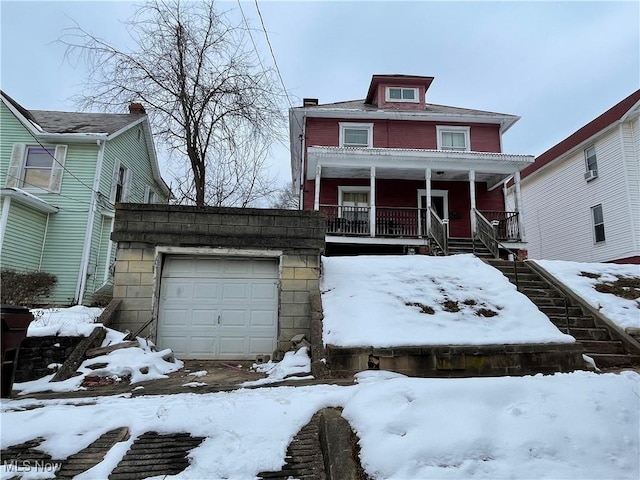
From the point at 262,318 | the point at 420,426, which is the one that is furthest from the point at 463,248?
the point at 420,426

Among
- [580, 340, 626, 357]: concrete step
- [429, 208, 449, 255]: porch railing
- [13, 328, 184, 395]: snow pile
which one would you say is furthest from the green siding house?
[580, 340, 626, 357]: concrete step

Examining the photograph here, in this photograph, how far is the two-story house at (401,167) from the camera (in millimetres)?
14516

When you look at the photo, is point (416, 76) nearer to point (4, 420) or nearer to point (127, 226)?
point (127, 226)

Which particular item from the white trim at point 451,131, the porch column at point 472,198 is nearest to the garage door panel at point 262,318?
the porch column at point 472,198

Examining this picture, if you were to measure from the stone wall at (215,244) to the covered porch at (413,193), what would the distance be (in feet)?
20.1

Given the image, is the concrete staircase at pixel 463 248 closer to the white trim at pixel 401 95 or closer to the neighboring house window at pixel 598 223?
the neighboring house window at pixel 598 223

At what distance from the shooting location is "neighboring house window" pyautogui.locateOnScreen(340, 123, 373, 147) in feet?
55.9

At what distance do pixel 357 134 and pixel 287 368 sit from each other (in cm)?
1318

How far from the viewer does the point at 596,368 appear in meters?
6.23

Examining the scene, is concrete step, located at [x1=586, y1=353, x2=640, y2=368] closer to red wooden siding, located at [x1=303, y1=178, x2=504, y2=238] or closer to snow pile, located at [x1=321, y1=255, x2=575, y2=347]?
snow pile, located at [x1=321, y1=255, x2=575, y2=347]

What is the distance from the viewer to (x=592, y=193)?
54.2 feet

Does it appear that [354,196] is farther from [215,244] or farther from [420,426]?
[420,426]

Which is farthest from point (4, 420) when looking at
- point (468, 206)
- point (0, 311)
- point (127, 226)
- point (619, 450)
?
point (468, 206)

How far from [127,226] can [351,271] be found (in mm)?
4905
